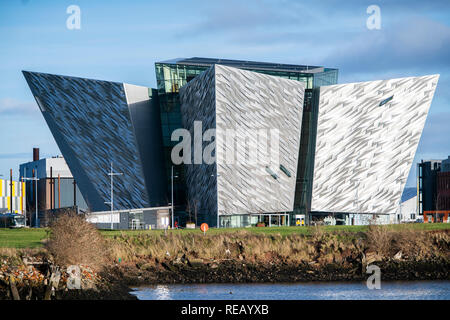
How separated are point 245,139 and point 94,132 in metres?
15.0

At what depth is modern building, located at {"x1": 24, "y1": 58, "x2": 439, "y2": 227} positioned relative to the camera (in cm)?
5950

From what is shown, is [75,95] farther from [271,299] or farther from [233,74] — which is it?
[271,299]

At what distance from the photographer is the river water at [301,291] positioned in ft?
86.0

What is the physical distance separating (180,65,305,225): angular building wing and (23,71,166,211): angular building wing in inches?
203

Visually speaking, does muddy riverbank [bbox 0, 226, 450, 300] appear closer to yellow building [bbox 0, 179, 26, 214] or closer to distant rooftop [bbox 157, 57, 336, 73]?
distant rooftop [bbox 157, 57, 336, 73]

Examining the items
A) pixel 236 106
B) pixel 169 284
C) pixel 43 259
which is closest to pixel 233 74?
pixel 236 106

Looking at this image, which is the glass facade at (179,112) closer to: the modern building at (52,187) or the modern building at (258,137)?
the modern building at (258,137)

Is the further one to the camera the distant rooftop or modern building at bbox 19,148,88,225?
modern building at bbox 19,148,88,225

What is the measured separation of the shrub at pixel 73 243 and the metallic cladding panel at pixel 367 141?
3968cm

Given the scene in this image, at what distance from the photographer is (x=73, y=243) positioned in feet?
84.4

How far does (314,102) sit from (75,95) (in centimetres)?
2257

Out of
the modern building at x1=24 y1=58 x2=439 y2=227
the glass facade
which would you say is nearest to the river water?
the modern building at x1=24 y1=58 x2=439 y2=227
